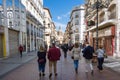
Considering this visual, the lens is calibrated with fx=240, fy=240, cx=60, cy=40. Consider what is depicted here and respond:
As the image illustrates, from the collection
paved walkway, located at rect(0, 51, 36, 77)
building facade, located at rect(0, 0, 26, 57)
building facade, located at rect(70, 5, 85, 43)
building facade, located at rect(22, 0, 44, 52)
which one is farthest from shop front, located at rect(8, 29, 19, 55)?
building facade, located at rect(70, 5, 85, 43)

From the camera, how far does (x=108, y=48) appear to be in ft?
106

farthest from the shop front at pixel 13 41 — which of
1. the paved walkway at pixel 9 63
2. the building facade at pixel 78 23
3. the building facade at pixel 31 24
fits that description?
the building facade at pixel 78 23

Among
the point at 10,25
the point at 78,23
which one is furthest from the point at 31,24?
the point at 78,23

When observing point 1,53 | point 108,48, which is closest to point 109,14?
point 108,48

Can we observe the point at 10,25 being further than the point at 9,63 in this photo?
Yes

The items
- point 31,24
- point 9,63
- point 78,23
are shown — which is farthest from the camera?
point 78,23

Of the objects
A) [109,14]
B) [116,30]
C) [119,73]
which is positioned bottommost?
[119,73]

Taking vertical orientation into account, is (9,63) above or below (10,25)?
below

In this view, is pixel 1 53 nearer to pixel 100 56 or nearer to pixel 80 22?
pixel 100 56

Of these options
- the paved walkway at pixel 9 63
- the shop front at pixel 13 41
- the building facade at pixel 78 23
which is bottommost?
the paved walkway at pixel 9 63

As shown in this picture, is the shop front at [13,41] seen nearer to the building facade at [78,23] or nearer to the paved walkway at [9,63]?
the paved walkway at [9,63]

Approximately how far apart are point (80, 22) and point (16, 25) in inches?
2352

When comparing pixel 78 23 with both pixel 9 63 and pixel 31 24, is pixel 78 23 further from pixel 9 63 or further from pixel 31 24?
pixel 9 63

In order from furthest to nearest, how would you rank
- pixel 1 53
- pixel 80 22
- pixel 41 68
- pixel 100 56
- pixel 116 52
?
pixel 80 22 < pixel 116 52 < pixel 1 53 < pixel 100 56 < pixel 41 68
